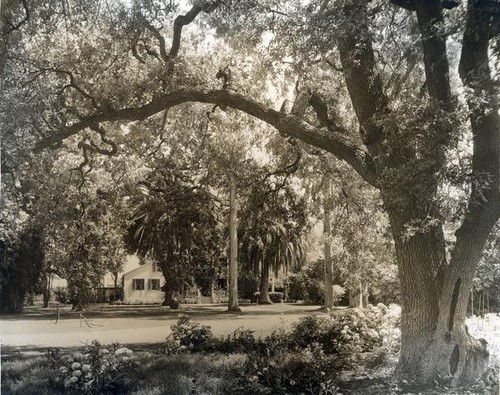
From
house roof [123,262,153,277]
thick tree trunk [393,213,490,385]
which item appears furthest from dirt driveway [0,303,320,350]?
thick tree trunk [393,213,490,385]

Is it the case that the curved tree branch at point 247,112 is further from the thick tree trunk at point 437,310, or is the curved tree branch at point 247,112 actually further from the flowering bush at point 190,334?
the flowering bush at point 190,334

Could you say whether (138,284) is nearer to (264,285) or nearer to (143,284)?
(143,284)

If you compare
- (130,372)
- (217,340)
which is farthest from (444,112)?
(130,372)

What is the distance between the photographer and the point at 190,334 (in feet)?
13.2

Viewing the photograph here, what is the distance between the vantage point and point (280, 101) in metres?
4.55

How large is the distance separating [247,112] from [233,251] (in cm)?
123

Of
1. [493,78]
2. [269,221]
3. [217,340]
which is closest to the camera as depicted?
[493,78]

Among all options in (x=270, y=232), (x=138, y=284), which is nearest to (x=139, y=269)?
(x=138, y=284)

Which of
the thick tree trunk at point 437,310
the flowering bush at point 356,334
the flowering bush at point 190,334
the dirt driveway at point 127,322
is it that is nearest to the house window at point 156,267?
the dirt driveway at point 127,322

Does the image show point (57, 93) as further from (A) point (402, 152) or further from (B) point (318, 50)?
(A) point (402, 152)

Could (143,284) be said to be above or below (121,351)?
above

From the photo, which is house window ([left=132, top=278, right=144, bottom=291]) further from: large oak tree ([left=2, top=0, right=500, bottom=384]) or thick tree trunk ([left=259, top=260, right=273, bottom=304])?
large oak tree ([left=2, top=0, right=500, bottom=384])

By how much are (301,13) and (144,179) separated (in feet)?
5.91

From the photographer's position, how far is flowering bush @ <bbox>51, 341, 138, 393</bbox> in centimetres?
402
